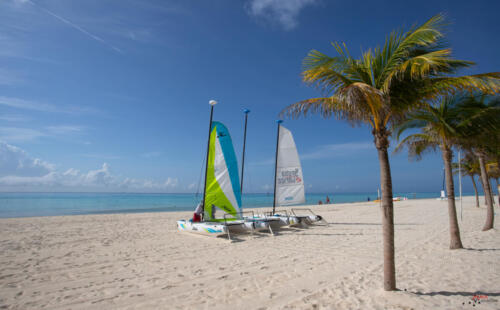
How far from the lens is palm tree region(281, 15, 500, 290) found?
132 inches

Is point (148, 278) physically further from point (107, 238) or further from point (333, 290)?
point (107, 238)

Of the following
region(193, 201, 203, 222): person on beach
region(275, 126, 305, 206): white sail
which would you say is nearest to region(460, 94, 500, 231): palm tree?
region(275, 126, 305, 206): white sail

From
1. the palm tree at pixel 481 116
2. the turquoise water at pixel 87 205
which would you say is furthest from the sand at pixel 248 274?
the turquoise water at pixel 87 205

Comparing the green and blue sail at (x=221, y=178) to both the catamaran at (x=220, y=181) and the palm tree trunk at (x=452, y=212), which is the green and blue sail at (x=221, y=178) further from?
the palm tree trunk at (x=452, y=212)

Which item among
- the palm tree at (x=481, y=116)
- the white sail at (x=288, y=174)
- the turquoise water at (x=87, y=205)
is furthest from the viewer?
the turquoise water at (x=87, y=205)

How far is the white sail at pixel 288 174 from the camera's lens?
1184 cm

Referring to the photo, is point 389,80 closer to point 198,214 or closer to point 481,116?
point 481,116

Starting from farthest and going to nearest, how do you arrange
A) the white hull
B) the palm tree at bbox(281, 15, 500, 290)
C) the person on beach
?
the person on beach < the white hull < the palm tree at bbox(281, 15, 500, 290)

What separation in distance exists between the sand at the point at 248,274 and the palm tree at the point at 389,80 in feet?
2.83

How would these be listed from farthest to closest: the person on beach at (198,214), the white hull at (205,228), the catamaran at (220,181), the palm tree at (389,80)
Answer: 1. the person on beach at (198,214)
2. the catamaran at (220,181)
3. the white hull at (205,228)
4. the palm tree at (389,80)

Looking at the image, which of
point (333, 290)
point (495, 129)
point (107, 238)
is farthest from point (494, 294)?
point (107, 238)

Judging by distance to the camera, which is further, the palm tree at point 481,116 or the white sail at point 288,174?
the white sail at point 288,174

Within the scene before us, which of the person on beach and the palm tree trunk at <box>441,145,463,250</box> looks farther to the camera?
the person on beach

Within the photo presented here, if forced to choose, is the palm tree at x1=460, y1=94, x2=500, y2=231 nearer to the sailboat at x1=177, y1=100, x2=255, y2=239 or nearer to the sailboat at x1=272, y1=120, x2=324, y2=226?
the sailboat at x1=272, y1=120, x2=324, y2=226
